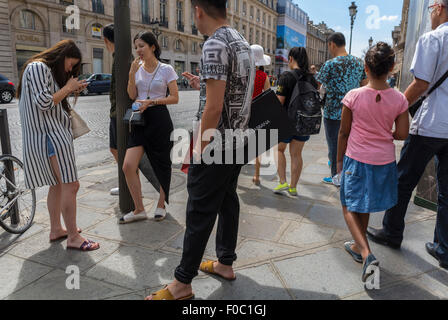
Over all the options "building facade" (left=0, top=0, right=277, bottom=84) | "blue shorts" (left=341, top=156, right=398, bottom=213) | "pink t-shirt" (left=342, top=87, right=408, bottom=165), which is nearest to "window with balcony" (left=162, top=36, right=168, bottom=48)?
"building facade" (left=0, top=0, right=277, bottom=84)

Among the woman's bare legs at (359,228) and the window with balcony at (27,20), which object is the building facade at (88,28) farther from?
the woman's bare legs at (359,228)

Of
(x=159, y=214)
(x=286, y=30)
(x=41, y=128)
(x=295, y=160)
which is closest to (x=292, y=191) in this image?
(x=295, y=160)

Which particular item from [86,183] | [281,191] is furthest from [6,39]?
[281,191]

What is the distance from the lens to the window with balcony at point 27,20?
2719 cm

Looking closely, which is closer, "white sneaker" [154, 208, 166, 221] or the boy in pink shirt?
the boy in pink shirt

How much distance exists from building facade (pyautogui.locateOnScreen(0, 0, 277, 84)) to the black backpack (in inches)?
497

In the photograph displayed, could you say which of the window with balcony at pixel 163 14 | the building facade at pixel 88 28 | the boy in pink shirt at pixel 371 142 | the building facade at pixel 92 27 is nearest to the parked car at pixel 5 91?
the building facade at pixel 88 28

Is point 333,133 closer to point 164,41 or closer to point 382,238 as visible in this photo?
point 382,238

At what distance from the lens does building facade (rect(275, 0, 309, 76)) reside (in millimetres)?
74625

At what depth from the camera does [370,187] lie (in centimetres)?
257

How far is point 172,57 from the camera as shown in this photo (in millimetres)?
42062

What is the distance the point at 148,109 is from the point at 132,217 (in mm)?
1060

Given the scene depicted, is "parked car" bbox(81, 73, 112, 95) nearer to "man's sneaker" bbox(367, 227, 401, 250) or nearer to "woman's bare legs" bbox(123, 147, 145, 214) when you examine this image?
"woman's bare legs" bbox(123, 147, 145, 214)
